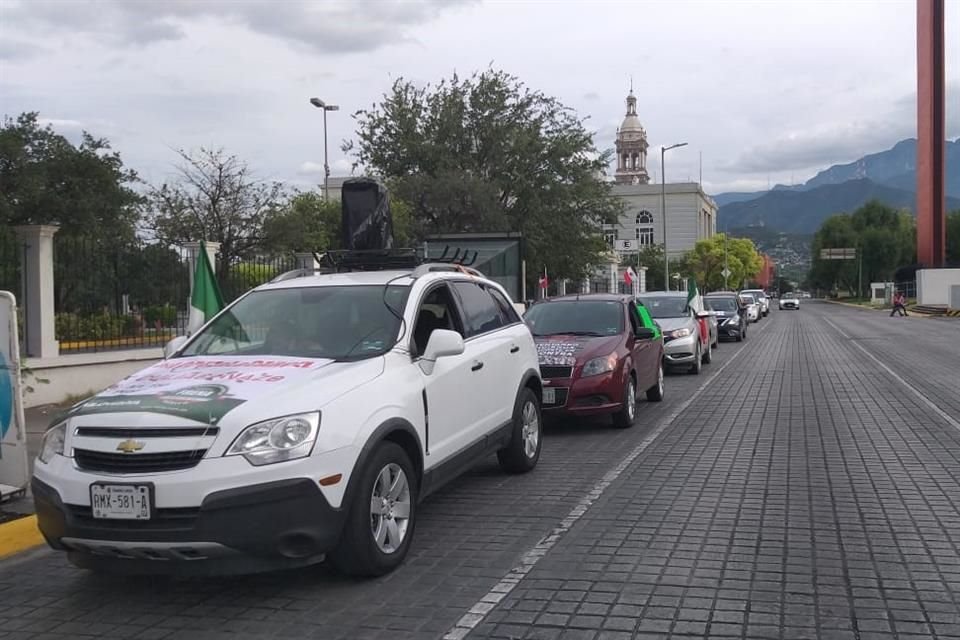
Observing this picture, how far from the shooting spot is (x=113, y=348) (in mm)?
13234

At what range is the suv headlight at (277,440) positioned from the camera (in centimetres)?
461

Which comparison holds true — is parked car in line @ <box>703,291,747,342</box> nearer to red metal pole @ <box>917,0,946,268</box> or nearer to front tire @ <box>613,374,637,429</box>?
front tire @ <box>613,374,637,429</box>

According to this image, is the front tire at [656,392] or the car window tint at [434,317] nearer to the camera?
the car window tint at [434,317]

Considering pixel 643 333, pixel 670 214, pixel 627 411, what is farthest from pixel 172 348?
pixel 670 214

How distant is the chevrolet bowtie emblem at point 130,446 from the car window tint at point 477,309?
9.55 ft

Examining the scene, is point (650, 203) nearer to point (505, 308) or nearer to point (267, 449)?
point (505, 308)

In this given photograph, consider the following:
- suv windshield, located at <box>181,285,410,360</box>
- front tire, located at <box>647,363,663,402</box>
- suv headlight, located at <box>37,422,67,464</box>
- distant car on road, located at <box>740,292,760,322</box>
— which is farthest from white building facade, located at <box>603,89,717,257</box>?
suv headlight, located at <box>37,422,67,464</box>

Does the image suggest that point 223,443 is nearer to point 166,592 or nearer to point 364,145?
point 166,592

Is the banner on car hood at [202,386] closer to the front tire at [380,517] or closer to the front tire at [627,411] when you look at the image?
the front tire at [380,517]

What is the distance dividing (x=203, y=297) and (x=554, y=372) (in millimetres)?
4089

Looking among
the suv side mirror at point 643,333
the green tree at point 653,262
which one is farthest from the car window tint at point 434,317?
the green tree at point 653,262

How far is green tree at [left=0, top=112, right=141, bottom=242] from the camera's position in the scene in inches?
1147

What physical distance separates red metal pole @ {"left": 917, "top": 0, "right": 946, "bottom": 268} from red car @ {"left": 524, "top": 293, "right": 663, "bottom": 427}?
5705 centimetres

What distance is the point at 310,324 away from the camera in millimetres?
6152
